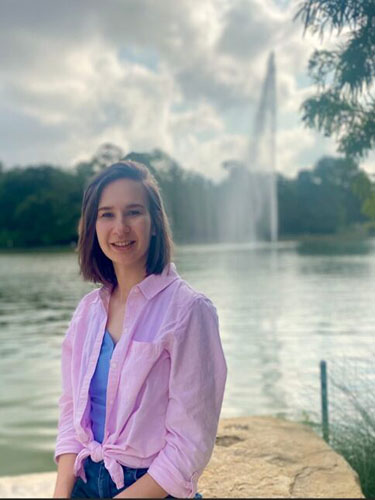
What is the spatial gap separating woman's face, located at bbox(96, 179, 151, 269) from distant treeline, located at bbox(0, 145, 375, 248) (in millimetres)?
1432

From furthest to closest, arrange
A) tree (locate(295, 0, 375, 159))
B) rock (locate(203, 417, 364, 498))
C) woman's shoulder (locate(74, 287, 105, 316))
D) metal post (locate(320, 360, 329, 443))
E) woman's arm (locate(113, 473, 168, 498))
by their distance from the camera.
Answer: metal post (locate(320, 360, 329, 443))
tree (locate(295, 0, 375, 159))
rock (locate(203, 417, 364, 498))
woman's shoulder (locate(74, 287, 105, 316))
woman's arm (locate(113, 473, 168, 498))

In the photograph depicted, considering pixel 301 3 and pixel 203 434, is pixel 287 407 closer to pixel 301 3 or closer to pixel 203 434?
pixel 301 3

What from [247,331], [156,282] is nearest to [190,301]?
[156,282]

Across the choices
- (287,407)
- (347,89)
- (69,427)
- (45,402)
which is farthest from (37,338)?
(69,427)

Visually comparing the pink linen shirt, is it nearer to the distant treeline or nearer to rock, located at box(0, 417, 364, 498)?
rock, located at box(0, 417, 364, 498)

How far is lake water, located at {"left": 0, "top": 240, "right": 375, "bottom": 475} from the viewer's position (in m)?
4.40

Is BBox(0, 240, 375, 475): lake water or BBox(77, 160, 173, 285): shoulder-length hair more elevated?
BBox(77, 160, 173, 285): shoulder-length hair

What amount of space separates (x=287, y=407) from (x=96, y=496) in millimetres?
3251

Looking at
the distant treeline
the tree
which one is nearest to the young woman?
the tree

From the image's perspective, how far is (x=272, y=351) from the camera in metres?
6.44

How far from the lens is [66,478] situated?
1.17 m

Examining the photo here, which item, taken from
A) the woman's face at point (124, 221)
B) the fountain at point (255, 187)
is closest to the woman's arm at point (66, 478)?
the woman's face at point (124, 221)

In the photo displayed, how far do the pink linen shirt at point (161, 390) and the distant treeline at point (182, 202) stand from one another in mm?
1489

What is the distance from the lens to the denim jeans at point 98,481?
1.12m
